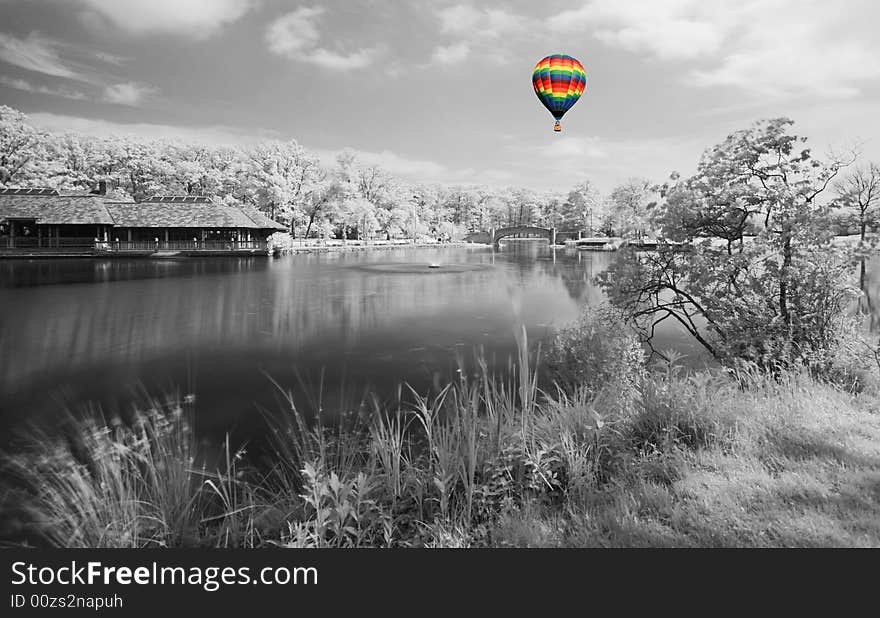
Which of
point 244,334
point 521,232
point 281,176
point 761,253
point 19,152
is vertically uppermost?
point 19,152

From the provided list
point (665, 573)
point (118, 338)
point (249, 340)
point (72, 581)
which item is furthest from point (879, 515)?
point (118, 338)

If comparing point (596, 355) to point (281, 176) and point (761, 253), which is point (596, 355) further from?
point (281, 176)

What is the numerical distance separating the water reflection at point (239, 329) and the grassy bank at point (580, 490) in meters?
4.40

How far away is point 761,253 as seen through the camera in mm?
7852

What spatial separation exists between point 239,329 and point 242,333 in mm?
678

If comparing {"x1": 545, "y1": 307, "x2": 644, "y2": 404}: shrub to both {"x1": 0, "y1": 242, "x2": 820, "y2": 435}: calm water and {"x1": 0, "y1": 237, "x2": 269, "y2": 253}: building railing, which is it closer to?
{"x1": 0, "y1": 242, "x2": 820, "y2": 435}: calm water

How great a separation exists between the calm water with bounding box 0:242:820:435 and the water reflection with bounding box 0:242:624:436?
5 cm

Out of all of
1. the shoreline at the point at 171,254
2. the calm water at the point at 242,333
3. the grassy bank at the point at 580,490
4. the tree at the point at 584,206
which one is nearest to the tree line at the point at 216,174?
the shoreline at the point at 171,254

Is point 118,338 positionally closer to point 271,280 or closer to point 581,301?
point 271,280

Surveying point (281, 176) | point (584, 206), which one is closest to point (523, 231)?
point (584, 206)

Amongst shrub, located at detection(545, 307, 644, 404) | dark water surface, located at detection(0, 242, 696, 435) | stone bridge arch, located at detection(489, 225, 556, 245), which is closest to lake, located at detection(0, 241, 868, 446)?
dark water surface, located at detection(0, 242, 696, 435)

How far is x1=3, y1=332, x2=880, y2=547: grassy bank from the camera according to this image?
3.20 meters

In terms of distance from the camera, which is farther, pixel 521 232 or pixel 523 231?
pixel 521 232

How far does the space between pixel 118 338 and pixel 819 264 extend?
17.5m
